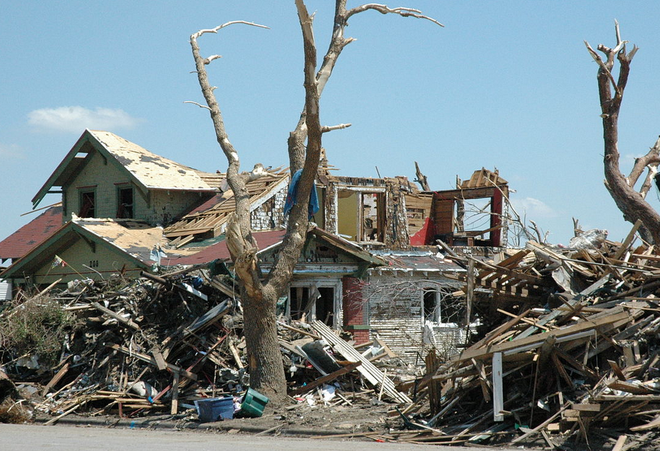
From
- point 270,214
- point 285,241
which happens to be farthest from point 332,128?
point 270,214

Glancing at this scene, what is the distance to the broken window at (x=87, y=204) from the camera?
26.2 metres

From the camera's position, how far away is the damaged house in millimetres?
20672

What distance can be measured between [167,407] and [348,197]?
51.4 feet

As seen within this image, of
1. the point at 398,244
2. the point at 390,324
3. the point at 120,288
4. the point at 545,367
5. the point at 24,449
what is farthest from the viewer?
the point at 398,244

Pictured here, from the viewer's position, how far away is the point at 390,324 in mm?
24359

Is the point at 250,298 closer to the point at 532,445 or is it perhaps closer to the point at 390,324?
the point at 532,445

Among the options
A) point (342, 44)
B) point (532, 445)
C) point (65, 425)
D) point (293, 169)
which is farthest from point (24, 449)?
point (342, 44)

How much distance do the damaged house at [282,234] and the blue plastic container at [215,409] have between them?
427cm

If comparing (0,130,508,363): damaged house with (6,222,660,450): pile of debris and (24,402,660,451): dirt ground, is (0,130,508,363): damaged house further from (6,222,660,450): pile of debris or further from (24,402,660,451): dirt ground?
(24,402,660,451): dirt ground

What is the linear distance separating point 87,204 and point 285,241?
44.0ft

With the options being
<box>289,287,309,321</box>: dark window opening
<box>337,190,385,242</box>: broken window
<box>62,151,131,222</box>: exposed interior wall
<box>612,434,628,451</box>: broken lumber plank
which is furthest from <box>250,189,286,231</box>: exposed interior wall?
<box>612,434,628,451</box>: broken lumber plank

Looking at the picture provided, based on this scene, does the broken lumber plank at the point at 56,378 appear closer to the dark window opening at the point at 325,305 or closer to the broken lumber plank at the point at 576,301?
the dark window opening at the point at 325,305

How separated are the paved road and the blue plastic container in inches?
22.4

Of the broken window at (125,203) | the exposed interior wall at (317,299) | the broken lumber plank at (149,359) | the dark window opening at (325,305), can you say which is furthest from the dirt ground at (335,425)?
the broken window at (125,203)
